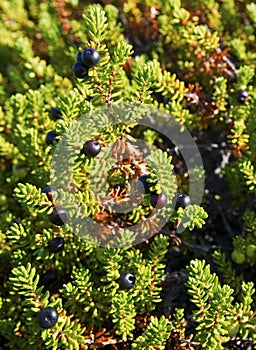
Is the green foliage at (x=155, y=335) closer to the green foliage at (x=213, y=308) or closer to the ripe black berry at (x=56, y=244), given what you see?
the green foliage at (x=213, y=308)

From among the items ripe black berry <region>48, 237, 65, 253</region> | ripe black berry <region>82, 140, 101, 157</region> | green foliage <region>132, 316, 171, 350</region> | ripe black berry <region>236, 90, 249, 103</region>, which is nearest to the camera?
green foliage <region>132, 316, 171, 350</region>

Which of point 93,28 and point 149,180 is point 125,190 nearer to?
point 149,180

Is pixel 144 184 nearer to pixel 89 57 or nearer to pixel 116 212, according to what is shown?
pixel 116 212

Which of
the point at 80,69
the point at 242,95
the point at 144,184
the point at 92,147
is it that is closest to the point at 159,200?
the point at 144,184

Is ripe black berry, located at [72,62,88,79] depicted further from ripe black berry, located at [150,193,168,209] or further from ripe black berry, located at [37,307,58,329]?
ripe black berry, located at [37,307,58,329]

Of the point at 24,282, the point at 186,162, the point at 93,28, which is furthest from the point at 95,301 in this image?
the point at 93,28

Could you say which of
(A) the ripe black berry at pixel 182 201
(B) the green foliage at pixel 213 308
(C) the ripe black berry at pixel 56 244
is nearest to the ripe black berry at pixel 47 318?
(C) the ripe black berry at pixel 56 244

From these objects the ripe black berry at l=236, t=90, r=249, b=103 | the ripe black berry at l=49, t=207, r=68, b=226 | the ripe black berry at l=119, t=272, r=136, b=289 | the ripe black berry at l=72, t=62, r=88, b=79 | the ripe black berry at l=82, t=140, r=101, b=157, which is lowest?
the ripe black berry at l=119, t=272, r=136, b=289

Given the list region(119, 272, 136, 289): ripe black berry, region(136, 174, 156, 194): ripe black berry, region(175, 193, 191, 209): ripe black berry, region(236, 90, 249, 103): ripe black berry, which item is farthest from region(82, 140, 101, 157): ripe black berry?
region(236, 90, 249, 103): ripe black berry
